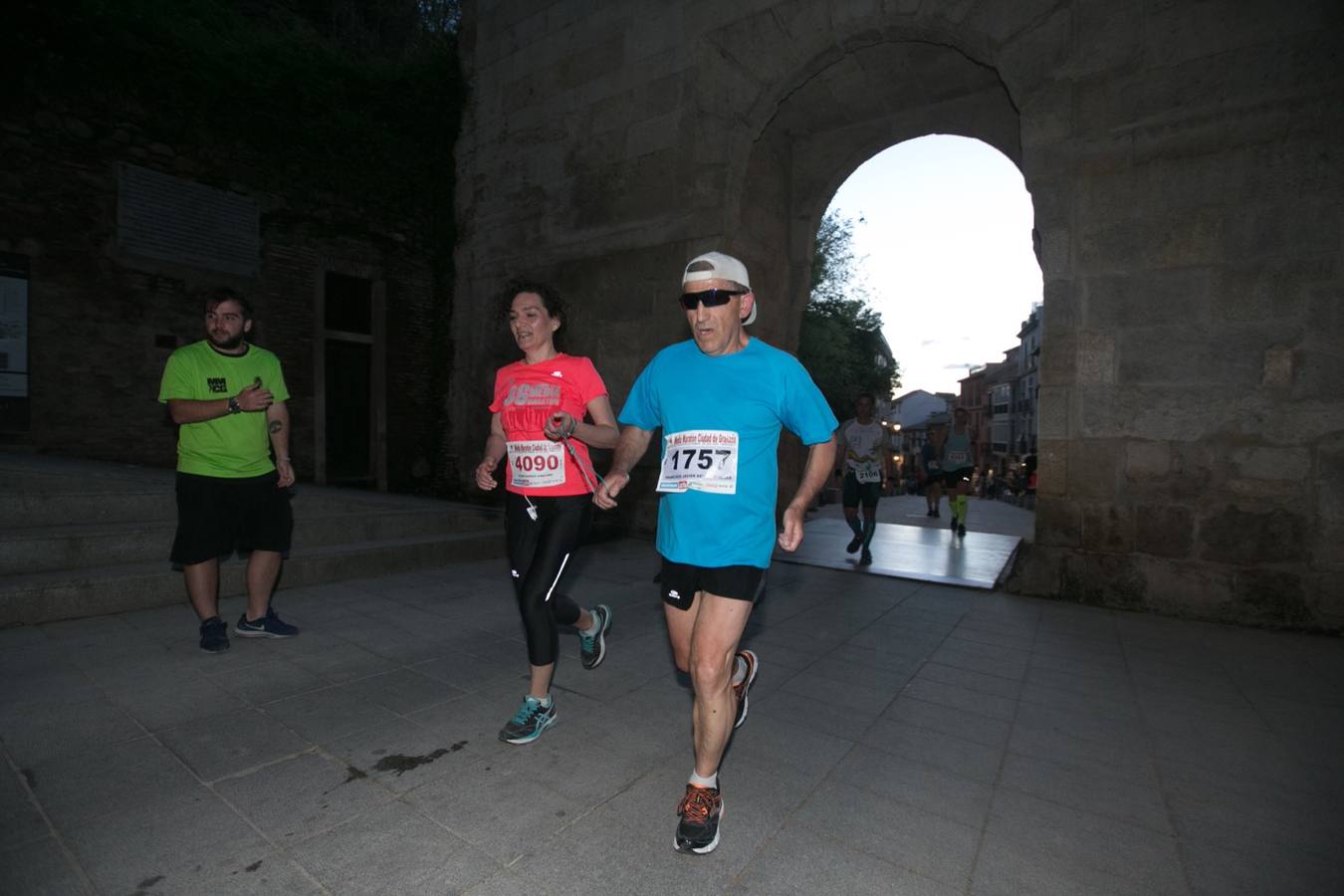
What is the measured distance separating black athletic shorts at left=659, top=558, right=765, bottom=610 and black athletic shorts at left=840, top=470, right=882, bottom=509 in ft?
17.3

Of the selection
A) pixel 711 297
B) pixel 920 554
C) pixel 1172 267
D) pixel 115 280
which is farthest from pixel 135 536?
pixel 1172 267

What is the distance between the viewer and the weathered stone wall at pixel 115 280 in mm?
7422

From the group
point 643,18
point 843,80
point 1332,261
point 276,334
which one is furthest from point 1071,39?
point 276,334

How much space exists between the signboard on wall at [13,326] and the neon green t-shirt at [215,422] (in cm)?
545

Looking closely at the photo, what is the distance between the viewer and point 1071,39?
5.74 meters

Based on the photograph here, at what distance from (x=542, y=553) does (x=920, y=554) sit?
20.2 ft

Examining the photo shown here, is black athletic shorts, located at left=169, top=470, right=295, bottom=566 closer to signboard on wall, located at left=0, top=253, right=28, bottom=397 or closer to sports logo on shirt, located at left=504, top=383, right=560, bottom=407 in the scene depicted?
sports logo on shirt, located at left=504, top=383, right=560, bottom=407

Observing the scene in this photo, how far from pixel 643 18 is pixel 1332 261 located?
7.51 meters

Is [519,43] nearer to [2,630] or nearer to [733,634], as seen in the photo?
[2,630]

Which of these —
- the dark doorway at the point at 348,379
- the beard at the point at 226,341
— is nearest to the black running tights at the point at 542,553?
the beard at the point at 226,341

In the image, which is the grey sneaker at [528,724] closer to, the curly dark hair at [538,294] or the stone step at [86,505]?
the curly dark hair at [538,294]

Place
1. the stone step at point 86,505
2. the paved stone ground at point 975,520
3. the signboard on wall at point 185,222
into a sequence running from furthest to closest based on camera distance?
1. the paved stone ground at point 975,520
2. the signboard on wall at point 185,222
3. the stone step at point 86,505

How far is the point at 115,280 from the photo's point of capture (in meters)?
7.97

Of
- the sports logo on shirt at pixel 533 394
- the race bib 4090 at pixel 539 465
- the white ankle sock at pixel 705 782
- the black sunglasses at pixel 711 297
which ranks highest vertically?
the black sunglasses at pixel 711 297
